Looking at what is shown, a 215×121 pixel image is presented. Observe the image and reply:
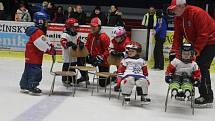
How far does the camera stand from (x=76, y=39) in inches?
289

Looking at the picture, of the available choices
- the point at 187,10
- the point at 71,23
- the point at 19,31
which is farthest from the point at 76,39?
the point at 19,31

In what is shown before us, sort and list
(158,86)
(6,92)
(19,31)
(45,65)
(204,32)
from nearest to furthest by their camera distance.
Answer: (204,32) → (6,92) → (158,86) → (45,65) → (19,31)

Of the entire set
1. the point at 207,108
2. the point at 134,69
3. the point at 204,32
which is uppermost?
the point at 204,32

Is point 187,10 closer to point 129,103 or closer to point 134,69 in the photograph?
point 134,69

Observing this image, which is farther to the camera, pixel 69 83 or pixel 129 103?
pixel 69 83

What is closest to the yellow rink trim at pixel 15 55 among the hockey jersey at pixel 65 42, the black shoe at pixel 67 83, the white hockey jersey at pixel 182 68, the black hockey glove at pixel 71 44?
the black shoe at pixel 67 83

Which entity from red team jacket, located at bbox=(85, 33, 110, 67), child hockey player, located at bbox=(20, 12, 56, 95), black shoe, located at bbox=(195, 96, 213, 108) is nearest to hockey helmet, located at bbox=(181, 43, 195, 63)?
black shoe, located at bbox=(195, 96, 213, 108)

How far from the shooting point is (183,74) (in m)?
5.80

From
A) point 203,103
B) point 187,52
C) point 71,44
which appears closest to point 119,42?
point 71,44

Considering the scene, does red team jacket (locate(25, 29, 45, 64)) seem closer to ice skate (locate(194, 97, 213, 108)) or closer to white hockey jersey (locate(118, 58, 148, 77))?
white hockey jersey (locate(118, 58, 148, 77))

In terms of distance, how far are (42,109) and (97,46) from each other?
6.59 ft

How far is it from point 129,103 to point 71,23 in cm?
179

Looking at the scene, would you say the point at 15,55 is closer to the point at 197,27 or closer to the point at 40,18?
the point at 40,18

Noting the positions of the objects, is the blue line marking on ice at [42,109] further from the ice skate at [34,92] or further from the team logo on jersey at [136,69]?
the team logo on jersey at [136,69]
